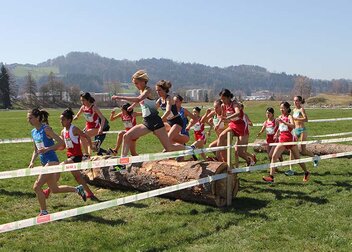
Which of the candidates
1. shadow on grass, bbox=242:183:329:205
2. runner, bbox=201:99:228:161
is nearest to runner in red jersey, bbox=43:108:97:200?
shadow on grass, bbox=242:183:329:205

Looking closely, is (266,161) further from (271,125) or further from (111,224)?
(111,224)

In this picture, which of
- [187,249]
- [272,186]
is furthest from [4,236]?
[272,186]

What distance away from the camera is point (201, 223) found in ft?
21.9

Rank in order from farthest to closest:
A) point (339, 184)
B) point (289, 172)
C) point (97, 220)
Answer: point (289, 172)
point (339, 184)
point (97, 220)

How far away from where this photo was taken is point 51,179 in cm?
714

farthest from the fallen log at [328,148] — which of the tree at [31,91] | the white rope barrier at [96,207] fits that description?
the tree at [31,91]

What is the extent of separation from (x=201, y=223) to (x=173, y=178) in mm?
1335

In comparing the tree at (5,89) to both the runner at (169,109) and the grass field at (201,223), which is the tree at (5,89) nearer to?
the grass field at (201,223)

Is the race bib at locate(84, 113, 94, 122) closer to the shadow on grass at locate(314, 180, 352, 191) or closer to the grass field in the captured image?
the grass field

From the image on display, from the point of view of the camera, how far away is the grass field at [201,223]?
578 cm

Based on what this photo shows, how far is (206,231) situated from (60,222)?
7.83 ft

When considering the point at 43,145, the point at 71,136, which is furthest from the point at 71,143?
the point at 43,145

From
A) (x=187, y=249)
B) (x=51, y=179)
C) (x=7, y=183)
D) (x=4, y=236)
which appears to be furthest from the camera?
(x=7, y=183)

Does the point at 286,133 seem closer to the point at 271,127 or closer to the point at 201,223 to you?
the point at 271,127
